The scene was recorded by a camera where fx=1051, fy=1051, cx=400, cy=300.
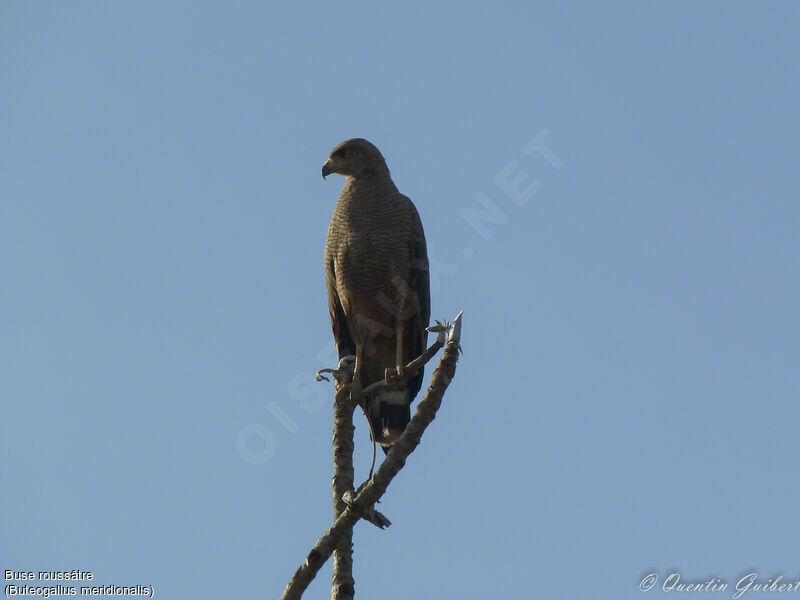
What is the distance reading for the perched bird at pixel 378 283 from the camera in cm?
915

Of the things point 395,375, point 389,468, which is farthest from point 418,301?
point 389,468

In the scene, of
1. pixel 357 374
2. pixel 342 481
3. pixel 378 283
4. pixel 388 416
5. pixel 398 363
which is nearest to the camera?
pixel 342 481

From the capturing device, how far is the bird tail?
8625 millimetres

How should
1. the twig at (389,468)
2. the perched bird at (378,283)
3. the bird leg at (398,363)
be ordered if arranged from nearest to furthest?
the twig at (389,468)
the bird leg at (398,363)
the perched bird at (378,283)

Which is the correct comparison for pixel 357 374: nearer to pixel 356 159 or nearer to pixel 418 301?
pixel 418 301

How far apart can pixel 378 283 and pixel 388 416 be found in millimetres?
1206

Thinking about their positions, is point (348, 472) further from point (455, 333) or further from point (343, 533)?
point (455, 333)

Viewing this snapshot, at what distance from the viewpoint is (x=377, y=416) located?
870 cm

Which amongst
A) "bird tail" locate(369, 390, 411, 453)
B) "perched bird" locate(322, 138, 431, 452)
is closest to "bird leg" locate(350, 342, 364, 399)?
"perched bird" locate(322, 138, 431, 452)

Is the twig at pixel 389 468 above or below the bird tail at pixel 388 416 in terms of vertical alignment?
below

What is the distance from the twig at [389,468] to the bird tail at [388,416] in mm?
2317

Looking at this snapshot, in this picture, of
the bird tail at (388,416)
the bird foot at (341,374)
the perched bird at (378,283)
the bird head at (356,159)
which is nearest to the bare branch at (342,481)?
the bird foot at (341,374)

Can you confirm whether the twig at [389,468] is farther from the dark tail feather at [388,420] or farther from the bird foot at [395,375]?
the dark tail feather at [388,420]

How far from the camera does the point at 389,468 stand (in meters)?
6.18
